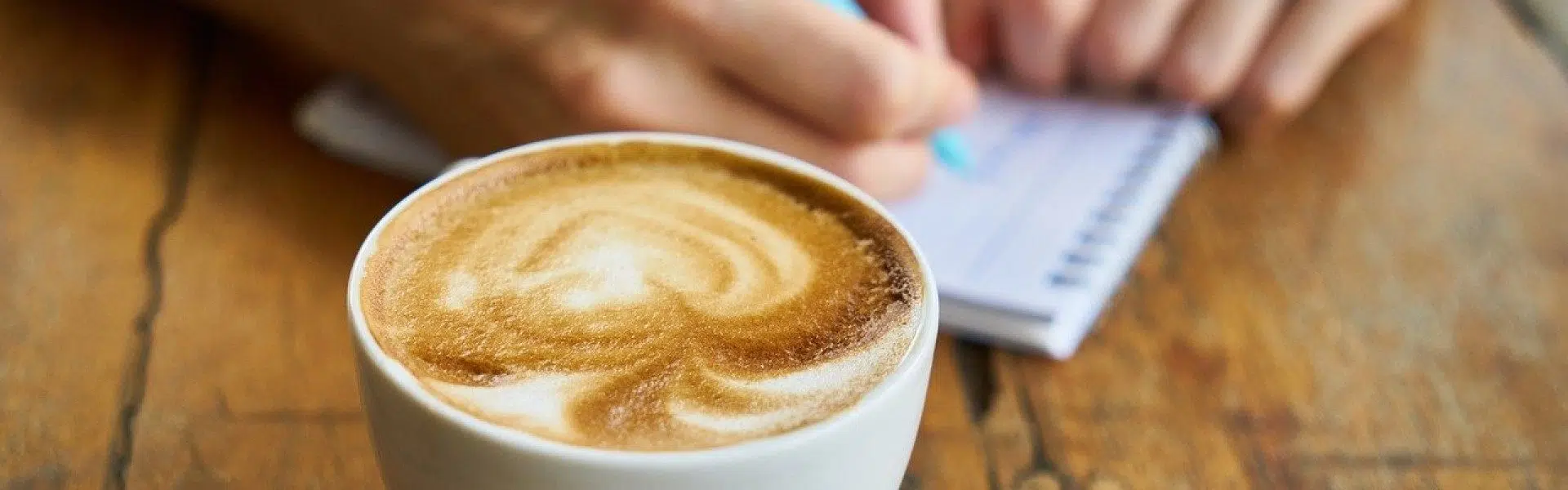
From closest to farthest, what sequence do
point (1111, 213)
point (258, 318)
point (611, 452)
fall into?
point (611, 452), point (258, 318), point (1111, 213)

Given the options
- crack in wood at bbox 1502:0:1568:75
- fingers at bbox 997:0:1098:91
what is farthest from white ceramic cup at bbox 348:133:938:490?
crack in wood at bbox 1502:0:1568:75

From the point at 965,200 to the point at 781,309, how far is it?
0.29 m

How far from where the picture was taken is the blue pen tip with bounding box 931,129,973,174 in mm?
698

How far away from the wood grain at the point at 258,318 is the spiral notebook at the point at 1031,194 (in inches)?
1.2

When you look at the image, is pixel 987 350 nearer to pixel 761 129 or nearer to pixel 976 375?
pixel 976 375

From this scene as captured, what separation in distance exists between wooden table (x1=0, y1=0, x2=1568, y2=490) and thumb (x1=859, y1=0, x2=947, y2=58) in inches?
Answer: 6.3

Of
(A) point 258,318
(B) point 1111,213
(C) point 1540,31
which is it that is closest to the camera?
(A) point 258,318

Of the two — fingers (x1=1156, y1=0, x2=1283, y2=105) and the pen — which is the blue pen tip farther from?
fingers (x1=1156, y1=0, x2=1283, y2=105)

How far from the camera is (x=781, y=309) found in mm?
404

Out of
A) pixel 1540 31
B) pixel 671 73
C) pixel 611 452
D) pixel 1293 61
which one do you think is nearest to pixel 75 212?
pixel 671 73

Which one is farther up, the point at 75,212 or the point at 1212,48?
the point at 1212,48

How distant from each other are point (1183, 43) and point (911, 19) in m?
0.19

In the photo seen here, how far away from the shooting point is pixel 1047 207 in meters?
0.67

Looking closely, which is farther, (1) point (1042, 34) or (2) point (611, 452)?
(1) point (1042, 34)
